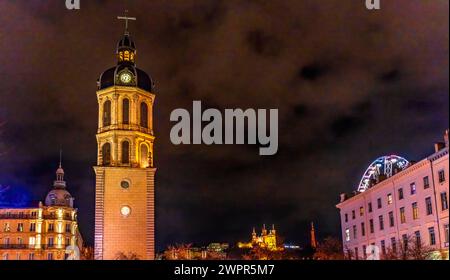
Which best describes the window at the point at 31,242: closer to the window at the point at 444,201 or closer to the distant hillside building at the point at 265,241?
the distant hillside building at the point at 265,241

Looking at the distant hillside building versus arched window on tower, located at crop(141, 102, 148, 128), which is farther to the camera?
the distant hillside building

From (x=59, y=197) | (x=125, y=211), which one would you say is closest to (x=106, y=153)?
(x=125, y=211)

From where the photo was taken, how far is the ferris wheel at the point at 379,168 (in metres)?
42.7

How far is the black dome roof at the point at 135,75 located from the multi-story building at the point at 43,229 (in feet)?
75.2

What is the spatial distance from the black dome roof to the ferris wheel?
17913mm

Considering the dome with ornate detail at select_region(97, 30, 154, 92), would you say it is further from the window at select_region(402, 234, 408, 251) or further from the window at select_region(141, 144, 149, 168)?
the window at select_region(402, 234, 408, 251)

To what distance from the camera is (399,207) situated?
38.8 meters

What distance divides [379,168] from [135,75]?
2049 centimetres

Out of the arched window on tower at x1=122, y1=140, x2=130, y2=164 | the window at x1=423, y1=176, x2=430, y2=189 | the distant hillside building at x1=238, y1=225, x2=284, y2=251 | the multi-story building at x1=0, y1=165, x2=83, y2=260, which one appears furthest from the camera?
the multi-story building at x1=0, y1=165, x2=83, y2=260

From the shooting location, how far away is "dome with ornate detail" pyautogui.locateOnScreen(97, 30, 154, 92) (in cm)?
4862

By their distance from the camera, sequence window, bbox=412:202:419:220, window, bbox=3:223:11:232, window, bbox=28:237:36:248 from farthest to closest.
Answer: window, bbox=28:237:36:248 < window, bbox=3:223:11:232 < window, bbox=412:202:419:220

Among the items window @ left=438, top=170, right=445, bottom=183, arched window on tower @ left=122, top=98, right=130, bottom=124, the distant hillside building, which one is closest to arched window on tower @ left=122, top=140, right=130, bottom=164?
arched window on tower @ left=122, top=98, right=130, bottom=124

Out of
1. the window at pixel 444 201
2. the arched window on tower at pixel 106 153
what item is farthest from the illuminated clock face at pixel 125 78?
the window at pixel 444 201
